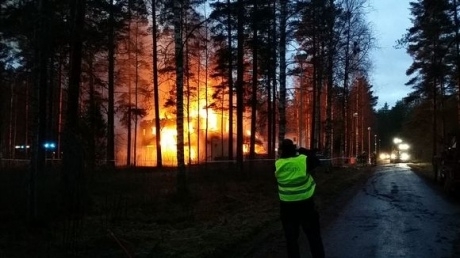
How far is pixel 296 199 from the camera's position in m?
7.63

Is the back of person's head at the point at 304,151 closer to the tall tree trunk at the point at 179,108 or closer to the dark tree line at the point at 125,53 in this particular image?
the dark tree line at the point at 125,53

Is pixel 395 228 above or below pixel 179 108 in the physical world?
below

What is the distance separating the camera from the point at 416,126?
5569 cm

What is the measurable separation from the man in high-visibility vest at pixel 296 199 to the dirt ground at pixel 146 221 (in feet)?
6.39

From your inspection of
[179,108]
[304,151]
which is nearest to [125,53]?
[179,108]

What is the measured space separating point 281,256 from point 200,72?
157 ft

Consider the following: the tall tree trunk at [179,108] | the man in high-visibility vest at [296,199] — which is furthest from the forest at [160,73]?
the man in high-visibility vest at [296,199]

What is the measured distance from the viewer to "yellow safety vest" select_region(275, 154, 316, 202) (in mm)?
7605

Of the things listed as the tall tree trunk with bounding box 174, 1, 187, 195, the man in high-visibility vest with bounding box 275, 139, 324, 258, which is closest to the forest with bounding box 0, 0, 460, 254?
the tall tree trunk with bounding box 174, 1, 187, 195

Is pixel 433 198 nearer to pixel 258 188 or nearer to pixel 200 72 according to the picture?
pixel 258 188

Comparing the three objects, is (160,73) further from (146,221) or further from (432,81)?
(432,81)

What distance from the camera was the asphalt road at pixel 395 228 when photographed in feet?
31.6

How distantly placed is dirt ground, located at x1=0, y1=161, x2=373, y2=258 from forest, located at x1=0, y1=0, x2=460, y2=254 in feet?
0.75

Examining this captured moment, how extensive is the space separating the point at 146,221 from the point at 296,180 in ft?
21.6
